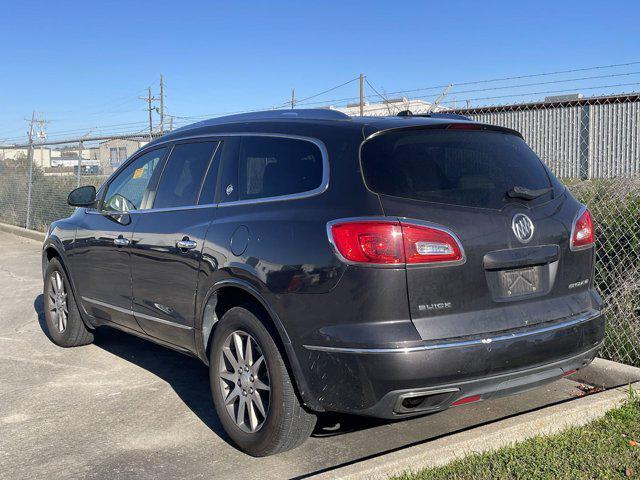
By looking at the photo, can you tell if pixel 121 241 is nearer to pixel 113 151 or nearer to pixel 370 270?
pixel 370 270

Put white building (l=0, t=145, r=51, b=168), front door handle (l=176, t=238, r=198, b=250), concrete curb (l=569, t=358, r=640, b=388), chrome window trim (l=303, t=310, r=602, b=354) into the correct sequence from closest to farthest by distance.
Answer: chrome window trim (l=303, t=310, r=602, b=354)
front door handle (l=176, t=238, r=198, b=250)
concrete curb (l=569, t=358, r=640, b=388)
white building (l=0, t=145, r=51, b=168)

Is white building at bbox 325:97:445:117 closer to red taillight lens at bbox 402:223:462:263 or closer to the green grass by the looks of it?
red taillight lens at bbox 402:223:462:263

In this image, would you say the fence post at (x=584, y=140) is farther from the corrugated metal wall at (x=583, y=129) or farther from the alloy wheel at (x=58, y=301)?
the alloy wheel at (x=58, y=301)

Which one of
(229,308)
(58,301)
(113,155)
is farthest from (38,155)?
(229,308)

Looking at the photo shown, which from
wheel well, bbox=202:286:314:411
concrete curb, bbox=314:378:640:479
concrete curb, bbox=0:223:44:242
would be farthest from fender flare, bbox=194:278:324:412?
concrete curb, bbox=0:223:44:242

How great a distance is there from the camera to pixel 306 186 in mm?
3816

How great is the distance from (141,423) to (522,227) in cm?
266

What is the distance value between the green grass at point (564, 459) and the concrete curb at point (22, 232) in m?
12.6

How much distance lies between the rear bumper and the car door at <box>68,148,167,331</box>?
87.3 inches

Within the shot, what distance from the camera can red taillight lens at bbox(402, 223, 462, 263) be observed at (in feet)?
10.9

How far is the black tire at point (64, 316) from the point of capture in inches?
247

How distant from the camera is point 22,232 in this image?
15711 mm

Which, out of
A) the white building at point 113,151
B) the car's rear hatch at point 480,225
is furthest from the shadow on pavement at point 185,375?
the white building at point 113,151

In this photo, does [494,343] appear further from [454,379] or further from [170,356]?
[170,356]
